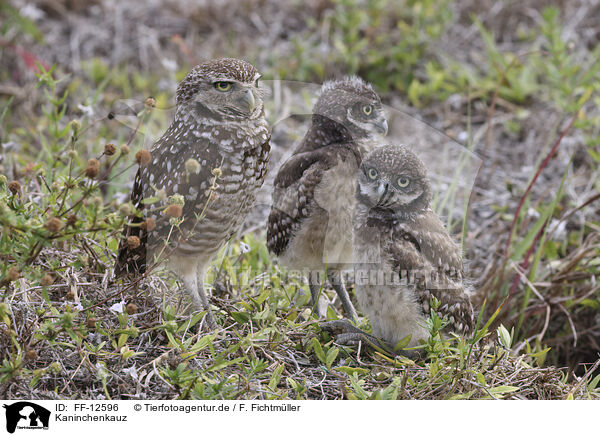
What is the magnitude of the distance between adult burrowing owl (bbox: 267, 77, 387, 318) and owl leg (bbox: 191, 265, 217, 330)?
45cm

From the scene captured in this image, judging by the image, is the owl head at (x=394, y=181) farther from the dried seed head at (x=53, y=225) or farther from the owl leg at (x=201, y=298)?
the dried seed head at (x=53, y=225)

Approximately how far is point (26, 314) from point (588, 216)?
12.5 feet

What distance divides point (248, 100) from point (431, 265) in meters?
1.09

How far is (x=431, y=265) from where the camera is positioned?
9.26 feet

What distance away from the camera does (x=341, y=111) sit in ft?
9.71

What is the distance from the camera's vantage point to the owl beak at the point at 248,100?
2561 mm

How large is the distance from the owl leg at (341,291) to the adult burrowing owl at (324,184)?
0.15 meters

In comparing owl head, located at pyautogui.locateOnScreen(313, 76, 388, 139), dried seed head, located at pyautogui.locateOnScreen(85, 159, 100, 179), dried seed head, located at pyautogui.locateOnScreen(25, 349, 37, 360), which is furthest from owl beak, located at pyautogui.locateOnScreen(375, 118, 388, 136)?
dried seed head, located at pyautogui.locateOnScreen(25, 349, 37, 360)

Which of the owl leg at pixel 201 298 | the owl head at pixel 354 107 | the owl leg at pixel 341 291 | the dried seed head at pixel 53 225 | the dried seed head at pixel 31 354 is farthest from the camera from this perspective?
the owl leg at pixel 341 291

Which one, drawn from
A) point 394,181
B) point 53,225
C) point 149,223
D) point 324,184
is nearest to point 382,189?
point 394,181
